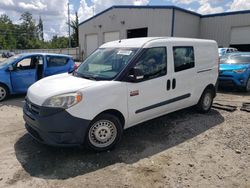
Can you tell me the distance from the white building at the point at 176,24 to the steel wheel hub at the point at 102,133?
17926mm

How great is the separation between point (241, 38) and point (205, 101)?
17782 mm

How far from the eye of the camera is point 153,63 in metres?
4.41

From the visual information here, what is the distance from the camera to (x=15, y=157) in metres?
3.77

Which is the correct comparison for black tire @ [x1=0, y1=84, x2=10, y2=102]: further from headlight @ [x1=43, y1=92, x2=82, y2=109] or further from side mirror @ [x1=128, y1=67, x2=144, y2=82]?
side mirror @ [x1=128, y1=67, x2=144, y2=82]

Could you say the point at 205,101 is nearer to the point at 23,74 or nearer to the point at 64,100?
the point at 64,100

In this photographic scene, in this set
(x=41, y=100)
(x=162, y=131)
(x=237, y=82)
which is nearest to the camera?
(x=41, y=100)

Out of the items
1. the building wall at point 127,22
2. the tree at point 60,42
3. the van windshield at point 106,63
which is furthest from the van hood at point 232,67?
the tree at point 60,42

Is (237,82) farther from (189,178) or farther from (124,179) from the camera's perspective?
(124,179)

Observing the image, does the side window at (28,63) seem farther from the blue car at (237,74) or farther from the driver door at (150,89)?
the blue car at (237,74)

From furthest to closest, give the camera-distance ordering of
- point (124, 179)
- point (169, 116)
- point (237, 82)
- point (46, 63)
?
point (237, 82) < point (46, 63) < point (169, 116) < point (124, 179)

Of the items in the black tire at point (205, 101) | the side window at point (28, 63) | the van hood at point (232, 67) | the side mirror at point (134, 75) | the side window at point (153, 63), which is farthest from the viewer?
the van hood at point (232, 67)

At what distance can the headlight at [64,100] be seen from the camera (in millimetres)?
3438

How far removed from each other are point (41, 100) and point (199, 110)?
160 inches

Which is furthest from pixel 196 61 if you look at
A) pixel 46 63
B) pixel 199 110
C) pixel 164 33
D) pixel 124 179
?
pixel 164 33
